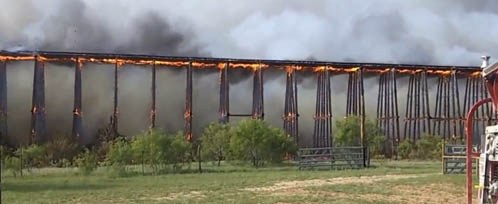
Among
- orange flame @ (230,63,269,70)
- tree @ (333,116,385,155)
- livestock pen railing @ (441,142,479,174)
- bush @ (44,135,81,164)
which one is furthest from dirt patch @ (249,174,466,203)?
tree @ (333,116,385,155)

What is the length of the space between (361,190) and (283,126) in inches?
1474

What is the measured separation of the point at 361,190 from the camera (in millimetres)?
21172

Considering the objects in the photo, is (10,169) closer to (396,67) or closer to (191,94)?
(191,94)

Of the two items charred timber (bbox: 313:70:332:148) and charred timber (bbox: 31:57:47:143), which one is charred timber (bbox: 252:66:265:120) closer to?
charred timber (bbox: 313:70:332:148)

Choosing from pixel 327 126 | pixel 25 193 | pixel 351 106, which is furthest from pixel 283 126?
pixel 25 193

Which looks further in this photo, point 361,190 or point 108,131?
point 108,131

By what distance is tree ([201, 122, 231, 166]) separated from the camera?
171 feet

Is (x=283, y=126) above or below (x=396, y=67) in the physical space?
below

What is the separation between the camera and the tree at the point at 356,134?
6044 centimetres

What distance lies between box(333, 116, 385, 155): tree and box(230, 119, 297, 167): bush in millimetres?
11809

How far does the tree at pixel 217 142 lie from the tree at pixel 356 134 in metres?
11.9

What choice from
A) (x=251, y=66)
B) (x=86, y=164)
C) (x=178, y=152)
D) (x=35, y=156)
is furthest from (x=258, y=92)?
(x=86, y=164)

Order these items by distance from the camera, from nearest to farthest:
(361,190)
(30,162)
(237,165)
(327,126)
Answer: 1. (361,190)
2. (30,162)
3. (237,165)
4. (327,126)

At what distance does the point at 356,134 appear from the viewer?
60.9 meters
